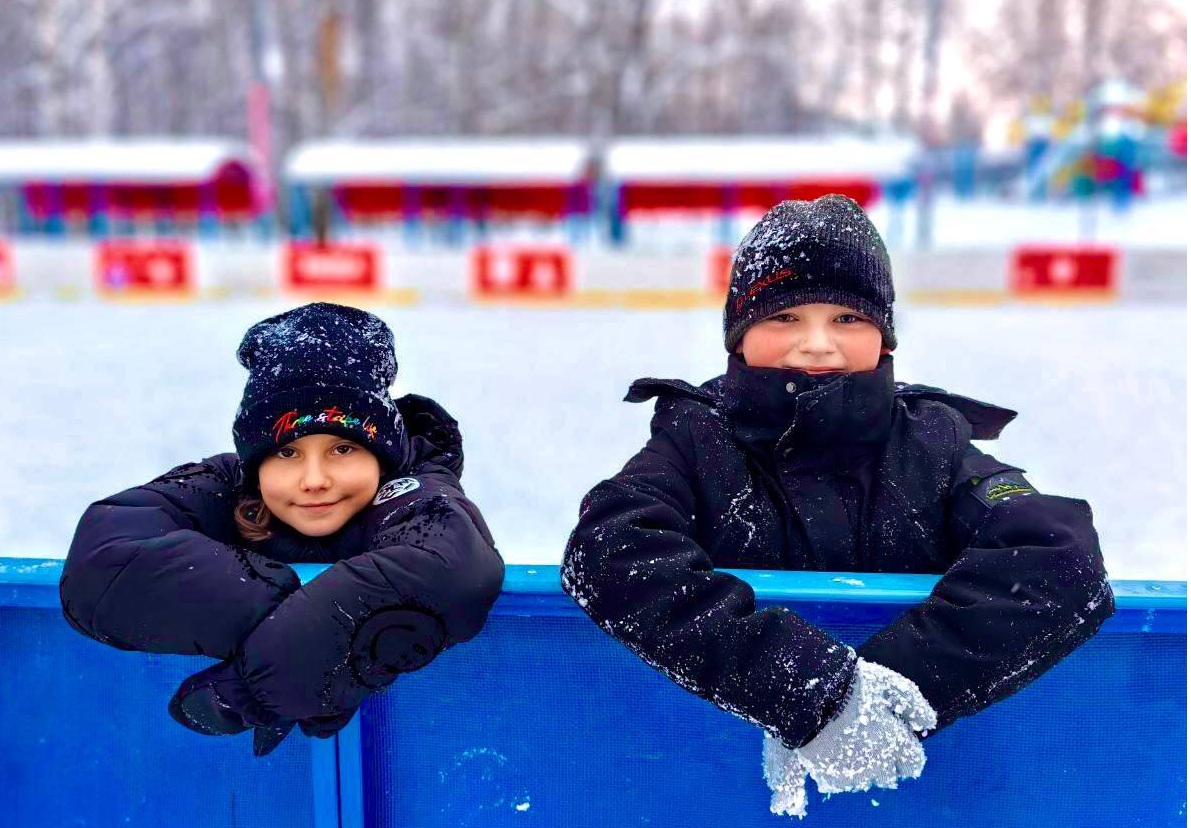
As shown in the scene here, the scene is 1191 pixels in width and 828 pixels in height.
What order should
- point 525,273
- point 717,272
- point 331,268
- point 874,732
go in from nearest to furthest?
1. point 874,732
2. point 717,272
3. point 525,273
4. point 331,268

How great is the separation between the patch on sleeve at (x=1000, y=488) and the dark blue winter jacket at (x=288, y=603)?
0.57m

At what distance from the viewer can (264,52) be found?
14.5m

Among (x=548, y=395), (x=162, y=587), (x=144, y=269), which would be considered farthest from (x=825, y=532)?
(x=144, y=269)

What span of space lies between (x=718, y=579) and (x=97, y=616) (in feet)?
2.24

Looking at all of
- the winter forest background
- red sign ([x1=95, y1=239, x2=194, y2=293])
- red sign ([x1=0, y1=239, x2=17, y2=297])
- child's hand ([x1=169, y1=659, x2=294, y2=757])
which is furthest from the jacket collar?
the winter forest background

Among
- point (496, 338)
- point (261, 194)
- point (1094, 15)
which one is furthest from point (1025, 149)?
point (496, 338)

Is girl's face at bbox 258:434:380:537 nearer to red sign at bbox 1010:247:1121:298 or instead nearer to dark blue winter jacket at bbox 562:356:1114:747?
dark blue winter jacket at bbox 562:356:1114:747

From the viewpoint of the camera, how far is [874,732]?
3.48 feet

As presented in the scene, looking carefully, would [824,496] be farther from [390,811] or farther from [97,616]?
[97,616]

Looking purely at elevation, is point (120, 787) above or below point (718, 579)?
below

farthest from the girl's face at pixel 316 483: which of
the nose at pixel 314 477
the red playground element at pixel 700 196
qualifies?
the red playground element at pixel 700 196

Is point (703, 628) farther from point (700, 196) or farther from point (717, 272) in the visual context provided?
point (700, 196)

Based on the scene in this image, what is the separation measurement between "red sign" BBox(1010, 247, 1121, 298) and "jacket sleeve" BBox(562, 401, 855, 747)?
10.0 metres

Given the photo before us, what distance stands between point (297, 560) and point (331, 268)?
10147 millimetres
